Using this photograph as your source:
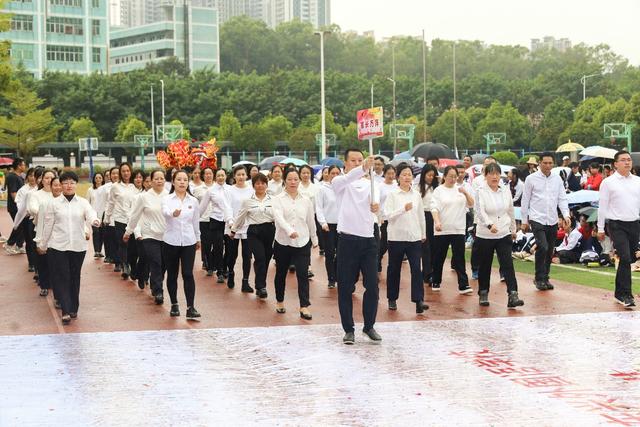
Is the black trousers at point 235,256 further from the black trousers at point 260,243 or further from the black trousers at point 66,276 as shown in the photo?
the black trousers at point 66,276

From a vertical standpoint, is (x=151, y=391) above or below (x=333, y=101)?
below

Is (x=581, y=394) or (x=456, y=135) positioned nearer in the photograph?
(x=581, y=394)

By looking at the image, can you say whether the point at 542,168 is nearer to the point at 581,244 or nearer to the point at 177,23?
the point at 581,244

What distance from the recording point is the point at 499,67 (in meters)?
147

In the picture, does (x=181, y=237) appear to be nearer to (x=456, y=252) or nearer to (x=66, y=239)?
(x=66, y=239)

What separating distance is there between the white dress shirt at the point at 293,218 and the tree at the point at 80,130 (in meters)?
67.5

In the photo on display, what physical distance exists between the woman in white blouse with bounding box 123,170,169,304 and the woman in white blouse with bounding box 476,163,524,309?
406cm

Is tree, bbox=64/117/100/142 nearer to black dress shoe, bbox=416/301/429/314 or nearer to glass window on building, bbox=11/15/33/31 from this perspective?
glass window on building, bbox=11/15/33/31

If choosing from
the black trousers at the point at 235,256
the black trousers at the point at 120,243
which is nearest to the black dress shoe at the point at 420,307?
the black trousers at the point at 235,256

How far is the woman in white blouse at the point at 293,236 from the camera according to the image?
12.3 m

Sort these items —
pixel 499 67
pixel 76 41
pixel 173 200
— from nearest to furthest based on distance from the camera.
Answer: pixel 173 200, pixel 76 41, pixel 499 67

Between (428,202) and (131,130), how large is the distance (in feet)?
223

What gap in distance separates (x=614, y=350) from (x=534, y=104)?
3432 inches

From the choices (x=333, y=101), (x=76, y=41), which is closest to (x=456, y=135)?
(x=333, y=101)
